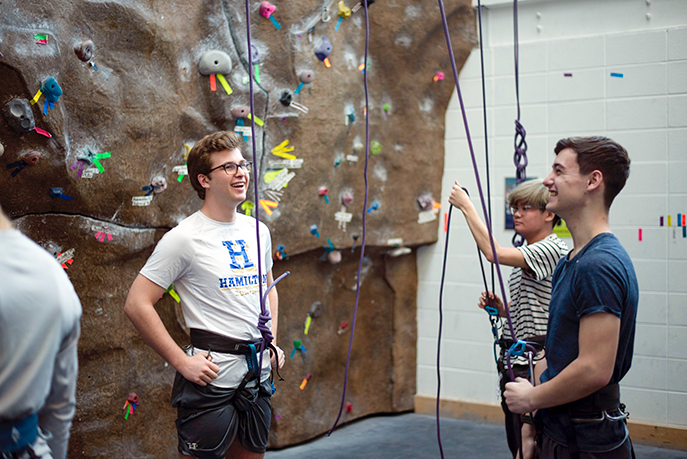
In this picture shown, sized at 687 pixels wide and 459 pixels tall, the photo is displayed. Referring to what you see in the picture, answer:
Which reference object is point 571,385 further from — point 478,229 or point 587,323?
point 478,229

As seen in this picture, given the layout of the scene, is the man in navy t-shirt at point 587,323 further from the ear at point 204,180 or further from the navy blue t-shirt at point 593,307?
the ear at point 204,180

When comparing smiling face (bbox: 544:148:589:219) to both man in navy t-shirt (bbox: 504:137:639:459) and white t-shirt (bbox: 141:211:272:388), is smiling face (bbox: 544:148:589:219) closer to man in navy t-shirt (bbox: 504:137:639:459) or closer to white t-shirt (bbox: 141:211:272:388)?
man in navy t-shirt (bbox: 504:137:639:459)

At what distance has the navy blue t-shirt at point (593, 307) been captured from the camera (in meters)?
1.15

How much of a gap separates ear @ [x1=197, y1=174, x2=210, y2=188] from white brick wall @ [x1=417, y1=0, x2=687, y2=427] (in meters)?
2.08

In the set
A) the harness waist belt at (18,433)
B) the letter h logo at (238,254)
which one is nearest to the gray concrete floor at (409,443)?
the letter h logo at (238,254)

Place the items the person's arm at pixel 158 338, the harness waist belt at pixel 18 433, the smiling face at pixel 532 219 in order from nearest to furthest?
the harness waist belt at pixel 18 433
the person's arm at pixel 158 338
the smiling face at pixel 532 219

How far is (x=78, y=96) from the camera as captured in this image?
6.77 ft

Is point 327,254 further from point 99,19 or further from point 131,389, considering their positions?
point 99,19

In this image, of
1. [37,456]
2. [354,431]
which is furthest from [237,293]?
[354,431]

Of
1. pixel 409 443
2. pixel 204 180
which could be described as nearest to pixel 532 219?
pixel 204 180

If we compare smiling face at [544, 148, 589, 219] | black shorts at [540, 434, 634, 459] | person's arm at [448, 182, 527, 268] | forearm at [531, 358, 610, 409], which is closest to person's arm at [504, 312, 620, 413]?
forearm at [531, 358, 610, 409]

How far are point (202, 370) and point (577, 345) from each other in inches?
36.7

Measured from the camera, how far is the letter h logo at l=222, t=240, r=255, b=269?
160 cm

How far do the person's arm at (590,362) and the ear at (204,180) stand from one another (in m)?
1.06
